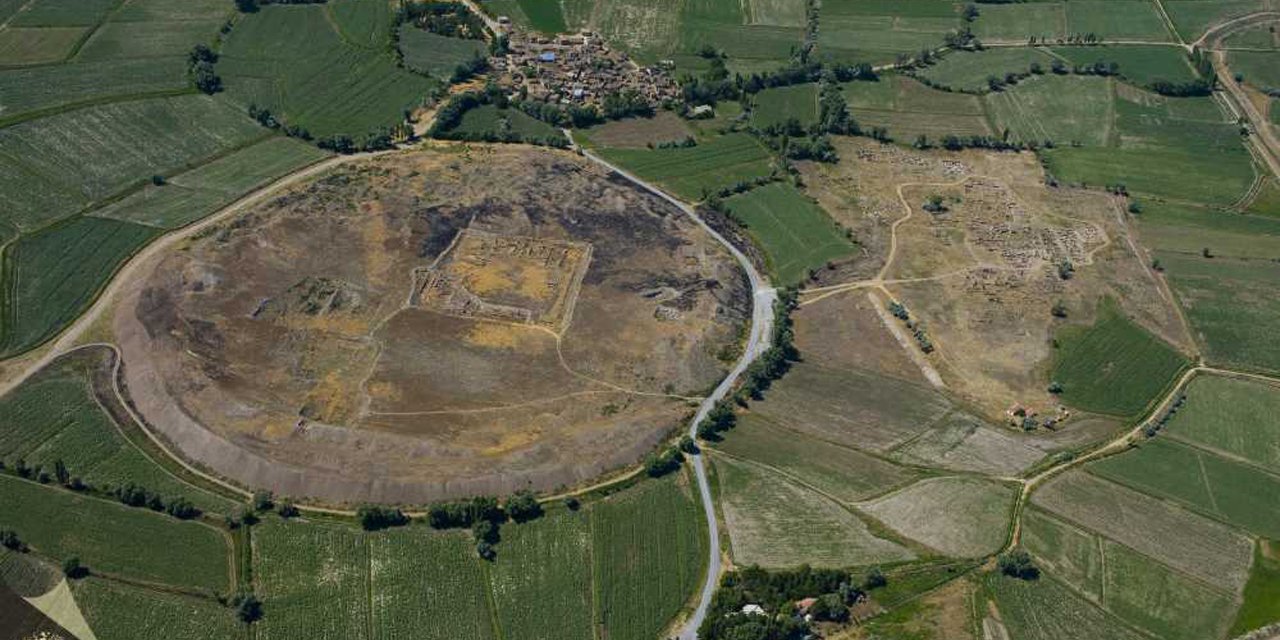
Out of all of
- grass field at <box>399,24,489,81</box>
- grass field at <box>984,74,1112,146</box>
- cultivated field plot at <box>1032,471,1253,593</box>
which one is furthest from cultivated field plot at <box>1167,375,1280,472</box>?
grass field at <box>399,24,489,81</box>

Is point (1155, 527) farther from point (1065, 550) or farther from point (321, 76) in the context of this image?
point (321, 76)

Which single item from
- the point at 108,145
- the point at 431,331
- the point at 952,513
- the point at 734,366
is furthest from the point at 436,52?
the point at 952,513

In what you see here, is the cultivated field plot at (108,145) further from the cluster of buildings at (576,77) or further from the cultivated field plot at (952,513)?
the cultivated field plot at (952,513)

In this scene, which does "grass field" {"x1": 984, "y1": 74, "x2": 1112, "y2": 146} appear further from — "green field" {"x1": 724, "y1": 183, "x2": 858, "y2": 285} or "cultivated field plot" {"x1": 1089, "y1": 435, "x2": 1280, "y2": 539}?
"cultivated field plot" {"x1": 1089, "y1": 435, "x2": 1280, "y2": 539}

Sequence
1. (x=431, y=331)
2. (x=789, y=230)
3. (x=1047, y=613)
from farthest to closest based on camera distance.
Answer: (x=789, y=230) < (x=431, y=331) < (x=1047, y=613)

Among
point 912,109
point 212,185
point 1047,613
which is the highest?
point 912,109

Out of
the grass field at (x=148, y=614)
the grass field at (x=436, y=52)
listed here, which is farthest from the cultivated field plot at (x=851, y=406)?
the grass field at (x=436, y=52)
